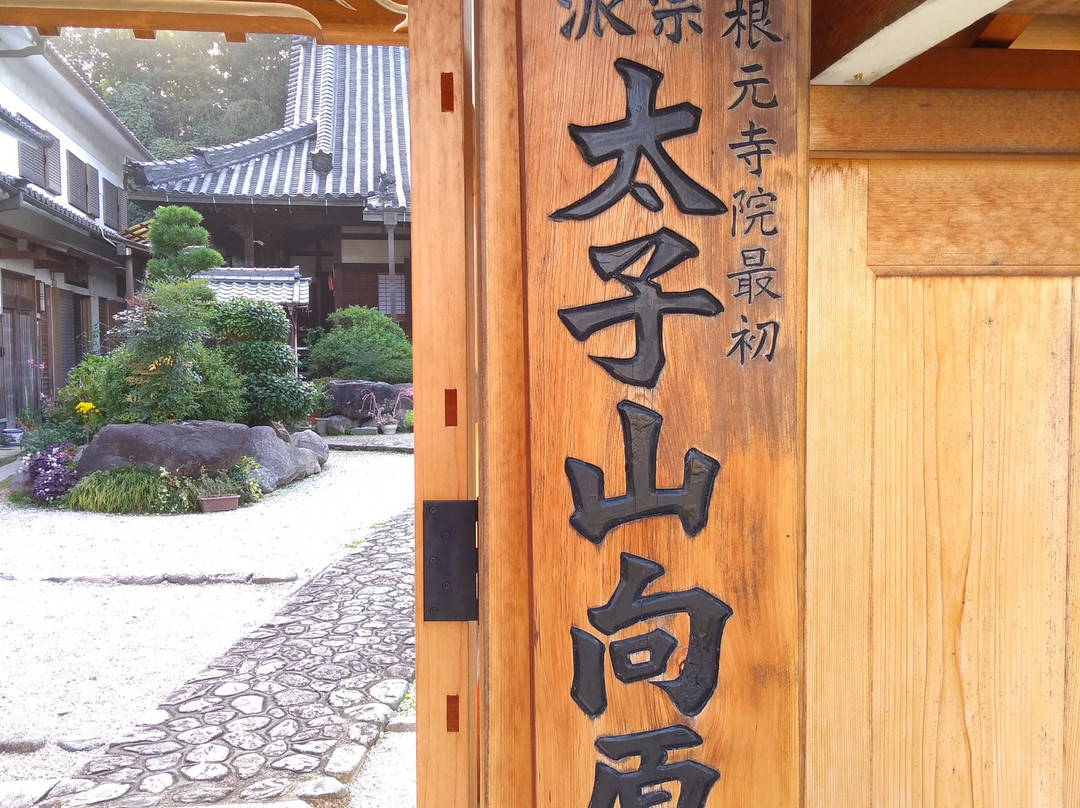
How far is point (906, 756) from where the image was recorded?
1248 mm

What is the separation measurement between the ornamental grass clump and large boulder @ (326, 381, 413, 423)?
448 centimetres

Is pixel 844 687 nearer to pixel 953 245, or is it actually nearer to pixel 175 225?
pixel 953 245

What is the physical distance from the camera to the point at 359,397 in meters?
12.0

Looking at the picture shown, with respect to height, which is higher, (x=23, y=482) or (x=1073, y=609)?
(x=1073, y=609)

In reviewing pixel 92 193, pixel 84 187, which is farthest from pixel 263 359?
pixel 92 193

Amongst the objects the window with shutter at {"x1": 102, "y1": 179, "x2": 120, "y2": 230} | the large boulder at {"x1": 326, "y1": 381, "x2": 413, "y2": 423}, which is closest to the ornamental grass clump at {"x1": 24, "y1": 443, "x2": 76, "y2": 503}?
the large boulder at {"x1": 326, "y1": 381, "x2": 413, "y2": 423}

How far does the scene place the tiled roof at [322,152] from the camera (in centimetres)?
1354

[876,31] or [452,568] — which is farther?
[452,568]

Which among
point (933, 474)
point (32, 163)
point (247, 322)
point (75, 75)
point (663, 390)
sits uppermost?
point (75, 75)

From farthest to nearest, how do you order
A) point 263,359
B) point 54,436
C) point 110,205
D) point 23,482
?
point 110,205 < point 263,359 < point 54,436 < point 23,482

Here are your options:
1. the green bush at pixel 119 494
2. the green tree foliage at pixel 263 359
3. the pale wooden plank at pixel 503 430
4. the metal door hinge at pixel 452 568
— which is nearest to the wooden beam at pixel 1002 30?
the pale wooden plank at pixel 503 430

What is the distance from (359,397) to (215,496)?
14.8ft

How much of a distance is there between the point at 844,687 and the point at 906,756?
16 centimetres

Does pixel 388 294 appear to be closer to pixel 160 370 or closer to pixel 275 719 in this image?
pixel 160 370
